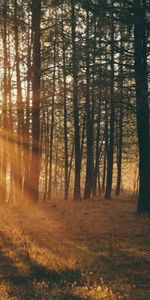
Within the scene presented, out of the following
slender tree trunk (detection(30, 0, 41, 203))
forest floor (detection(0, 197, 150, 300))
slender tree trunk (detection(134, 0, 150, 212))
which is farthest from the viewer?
slender tree trunk (detection(30, 0, 41, 203))

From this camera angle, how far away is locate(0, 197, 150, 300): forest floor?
7.80m

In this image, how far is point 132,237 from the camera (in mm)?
12828

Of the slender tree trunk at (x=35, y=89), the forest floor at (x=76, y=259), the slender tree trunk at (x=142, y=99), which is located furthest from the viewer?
the slender tree trunk at (x=35, y=89)

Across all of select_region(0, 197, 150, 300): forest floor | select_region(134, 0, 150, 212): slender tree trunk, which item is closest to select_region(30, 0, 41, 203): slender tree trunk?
select_region(0, 197, 150, 300): forest floor

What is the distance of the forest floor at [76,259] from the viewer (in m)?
7.80

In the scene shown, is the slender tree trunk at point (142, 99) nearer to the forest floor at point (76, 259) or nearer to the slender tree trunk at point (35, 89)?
the forest floor at point (76, 259)

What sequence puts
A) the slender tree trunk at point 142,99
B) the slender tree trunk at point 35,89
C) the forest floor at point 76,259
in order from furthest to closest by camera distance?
the slender tree trunk at point 35,89, the slender tree trunk at point 142,99, the forest floor at point 76,259

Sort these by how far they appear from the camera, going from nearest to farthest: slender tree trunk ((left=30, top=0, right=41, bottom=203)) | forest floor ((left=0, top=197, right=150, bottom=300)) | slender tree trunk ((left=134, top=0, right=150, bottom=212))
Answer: forest floor ((left=0, top=197, right=150, bottom=300))
slender tree trunk ((left=134, top=0, right=150, bottom=212))
slender tree trunk ((left=30, top=0, right=41, bottom=203))

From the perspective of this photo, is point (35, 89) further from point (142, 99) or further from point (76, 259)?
point (76, 259)

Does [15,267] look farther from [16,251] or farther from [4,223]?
[4,223]

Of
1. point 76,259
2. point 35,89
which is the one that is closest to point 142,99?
point 35,89

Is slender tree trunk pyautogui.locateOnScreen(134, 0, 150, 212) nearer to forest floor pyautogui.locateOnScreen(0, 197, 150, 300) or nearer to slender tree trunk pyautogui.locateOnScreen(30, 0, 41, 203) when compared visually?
forest floor pyautogui.locateOnScreen(0, 197, 150, 300)

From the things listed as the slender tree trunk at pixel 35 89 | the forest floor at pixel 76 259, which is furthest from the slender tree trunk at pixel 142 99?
the slender tree trunk at pixel 35 89

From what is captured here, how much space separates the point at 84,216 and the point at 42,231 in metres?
3.89
